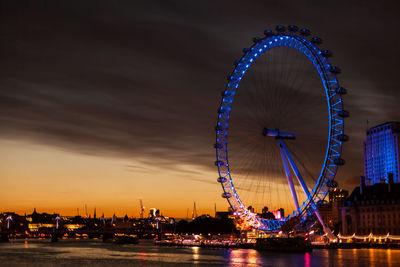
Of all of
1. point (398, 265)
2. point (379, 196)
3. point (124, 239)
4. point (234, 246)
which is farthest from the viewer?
point (124, 239)

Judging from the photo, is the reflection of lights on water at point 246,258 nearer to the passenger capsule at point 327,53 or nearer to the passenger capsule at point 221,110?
the passenger capsule at point 221,110

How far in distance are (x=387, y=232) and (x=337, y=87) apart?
68348 mm

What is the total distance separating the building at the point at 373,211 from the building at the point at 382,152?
154ft

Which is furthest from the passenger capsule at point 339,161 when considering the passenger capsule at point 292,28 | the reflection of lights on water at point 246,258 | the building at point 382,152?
the building at point 382,152

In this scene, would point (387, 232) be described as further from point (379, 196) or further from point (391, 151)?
point (391, 151)

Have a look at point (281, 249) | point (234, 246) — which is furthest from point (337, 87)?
point (234, 246)

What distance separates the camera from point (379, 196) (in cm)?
13100

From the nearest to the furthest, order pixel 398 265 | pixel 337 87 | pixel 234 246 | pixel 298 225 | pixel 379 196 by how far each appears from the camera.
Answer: pixel 398 265, pixel 337 87, pixel 298 225, pixel 234 246, pixel 379 196

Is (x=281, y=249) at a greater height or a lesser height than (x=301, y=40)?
lesser

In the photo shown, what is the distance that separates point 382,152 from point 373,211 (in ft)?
211

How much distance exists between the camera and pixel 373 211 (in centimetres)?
13038

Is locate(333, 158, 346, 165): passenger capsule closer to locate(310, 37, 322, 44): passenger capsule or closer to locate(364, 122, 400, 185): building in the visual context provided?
locate(310, 37, 322, 44): passenger capsule

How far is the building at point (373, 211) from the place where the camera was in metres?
126

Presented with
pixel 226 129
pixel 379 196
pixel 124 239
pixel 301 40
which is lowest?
pixel 124 239
